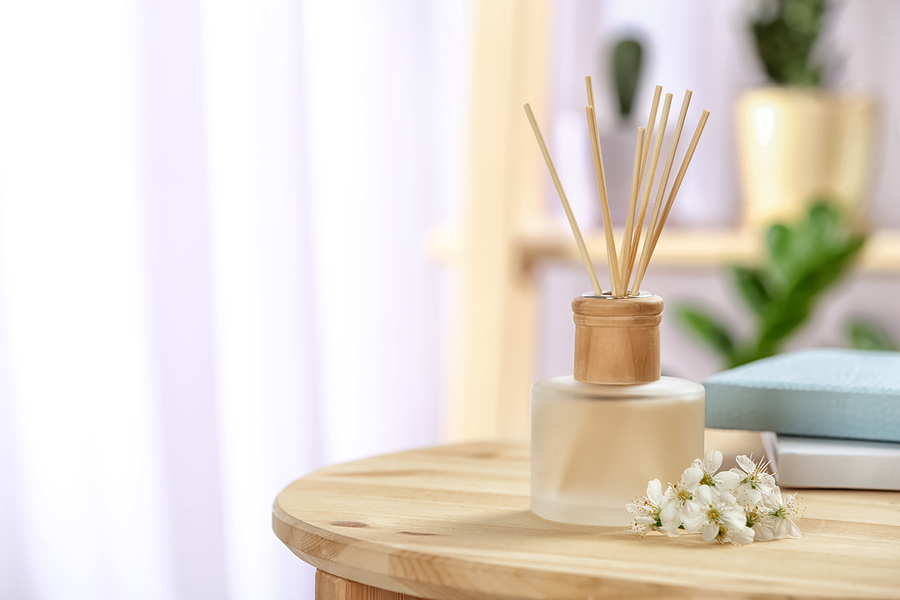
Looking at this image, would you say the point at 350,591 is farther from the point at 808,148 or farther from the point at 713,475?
the point at 808,148

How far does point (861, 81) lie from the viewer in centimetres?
172

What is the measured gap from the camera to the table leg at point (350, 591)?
0.43 metres

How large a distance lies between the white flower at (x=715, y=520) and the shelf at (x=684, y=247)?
965 mm

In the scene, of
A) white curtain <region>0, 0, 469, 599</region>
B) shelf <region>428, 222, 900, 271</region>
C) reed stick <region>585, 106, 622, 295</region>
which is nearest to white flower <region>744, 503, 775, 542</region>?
reed stick <region>585, 106, 622, 295</region>

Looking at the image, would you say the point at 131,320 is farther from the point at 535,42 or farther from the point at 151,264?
the point at 535,42

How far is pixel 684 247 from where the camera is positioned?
1450 millimetres

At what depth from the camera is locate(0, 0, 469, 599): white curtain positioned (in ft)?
2.86

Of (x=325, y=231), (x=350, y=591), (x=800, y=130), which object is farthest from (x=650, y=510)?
(x=800, y=130)

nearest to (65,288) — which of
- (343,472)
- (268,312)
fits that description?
(268,312)

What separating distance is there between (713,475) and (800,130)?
1143mm

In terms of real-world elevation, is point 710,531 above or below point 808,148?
below

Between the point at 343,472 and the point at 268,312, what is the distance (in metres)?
0.56

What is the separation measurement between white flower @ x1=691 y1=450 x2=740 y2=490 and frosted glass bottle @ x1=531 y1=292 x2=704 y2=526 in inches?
0.7

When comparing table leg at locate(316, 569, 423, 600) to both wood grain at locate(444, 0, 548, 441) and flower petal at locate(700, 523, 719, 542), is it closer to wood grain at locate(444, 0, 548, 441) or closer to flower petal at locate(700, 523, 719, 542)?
flower petal at locate(700, 523, 719, 542)
